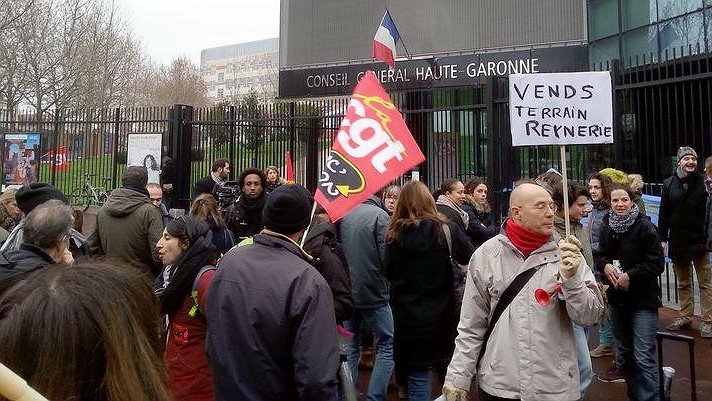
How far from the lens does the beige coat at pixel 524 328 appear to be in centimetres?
301

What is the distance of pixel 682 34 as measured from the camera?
1522 cm

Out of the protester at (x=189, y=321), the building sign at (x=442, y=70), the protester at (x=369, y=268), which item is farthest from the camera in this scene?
the building sign at (x=442, y=70)

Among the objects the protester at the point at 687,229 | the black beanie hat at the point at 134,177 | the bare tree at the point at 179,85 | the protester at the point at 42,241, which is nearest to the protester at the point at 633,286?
the protester at the point at 687,229

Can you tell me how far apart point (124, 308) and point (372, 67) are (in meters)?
21.1

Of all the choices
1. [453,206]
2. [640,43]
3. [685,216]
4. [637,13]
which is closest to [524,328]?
[453,206]

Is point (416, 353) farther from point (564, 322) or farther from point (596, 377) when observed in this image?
point (596, 377)

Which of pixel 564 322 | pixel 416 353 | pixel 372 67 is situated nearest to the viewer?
pixel 564 322

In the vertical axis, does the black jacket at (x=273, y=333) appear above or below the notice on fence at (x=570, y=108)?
below

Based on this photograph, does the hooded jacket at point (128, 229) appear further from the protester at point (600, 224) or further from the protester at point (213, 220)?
the protester at point (600, 224)

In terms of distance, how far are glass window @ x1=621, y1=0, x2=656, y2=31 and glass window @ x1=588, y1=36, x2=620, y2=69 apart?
662 millimetres

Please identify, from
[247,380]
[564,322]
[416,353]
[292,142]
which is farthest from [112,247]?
[292,142]

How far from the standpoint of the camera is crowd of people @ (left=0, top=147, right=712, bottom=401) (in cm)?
→ 129

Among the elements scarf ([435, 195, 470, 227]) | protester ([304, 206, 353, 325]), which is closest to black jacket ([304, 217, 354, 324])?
protester ([304, 206, 353, 325])

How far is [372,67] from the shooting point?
2184 centimetres
